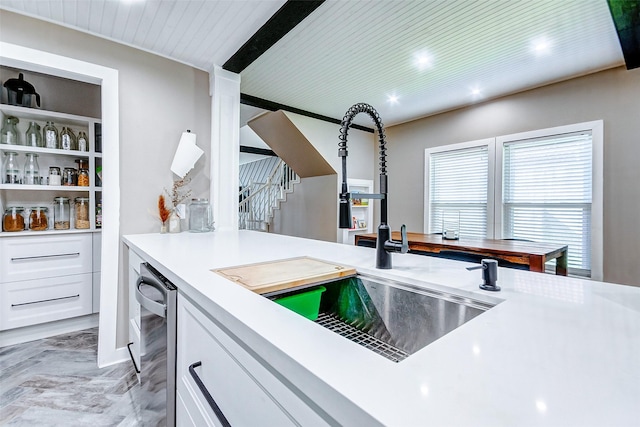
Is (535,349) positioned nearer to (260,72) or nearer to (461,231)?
(260,72)

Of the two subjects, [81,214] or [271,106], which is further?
[271,106]

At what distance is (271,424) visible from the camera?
0.55m

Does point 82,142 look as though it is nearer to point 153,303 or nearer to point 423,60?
point 153,303

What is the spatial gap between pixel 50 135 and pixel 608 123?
17.9 ft

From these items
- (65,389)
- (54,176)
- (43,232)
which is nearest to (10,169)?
(54,176)

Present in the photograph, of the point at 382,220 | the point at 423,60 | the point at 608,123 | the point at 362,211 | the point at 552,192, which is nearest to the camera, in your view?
the point at 382,220

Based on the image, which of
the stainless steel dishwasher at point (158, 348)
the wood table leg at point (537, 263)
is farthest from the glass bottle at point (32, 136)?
the wood table leg at point (537, 263)

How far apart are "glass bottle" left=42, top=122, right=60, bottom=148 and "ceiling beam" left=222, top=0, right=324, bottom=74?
169 centimetres

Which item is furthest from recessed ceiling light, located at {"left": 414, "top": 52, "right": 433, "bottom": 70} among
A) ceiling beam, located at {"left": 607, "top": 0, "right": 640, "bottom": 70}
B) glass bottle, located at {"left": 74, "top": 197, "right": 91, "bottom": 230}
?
glass bottle, located at {"left": 74, "top": 197, "right": 91, "bottom": 230}

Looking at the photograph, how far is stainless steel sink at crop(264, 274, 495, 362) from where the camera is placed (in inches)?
35.0

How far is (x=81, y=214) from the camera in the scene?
9.12 ft

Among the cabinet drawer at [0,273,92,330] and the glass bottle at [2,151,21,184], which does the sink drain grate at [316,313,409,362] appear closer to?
the cabinet drawer at [0,273,92,330]

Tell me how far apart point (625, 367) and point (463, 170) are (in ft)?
13.6

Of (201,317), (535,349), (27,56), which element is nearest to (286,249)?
(201,317)
